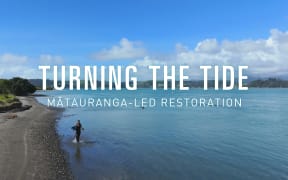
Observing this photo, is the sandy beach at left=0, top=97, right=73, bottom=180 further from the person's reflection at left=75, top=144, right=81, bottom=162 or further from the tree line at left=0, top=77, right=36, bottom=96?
the tree line at left=0, top=77, right=36, bottom=96

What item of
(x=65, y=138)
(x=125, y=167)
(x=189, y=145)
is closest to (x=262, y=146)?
(x=189, y=145)

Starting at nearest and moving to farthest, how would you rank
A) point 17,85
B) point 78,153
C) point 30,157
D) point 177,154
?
point 30,157 → point 78,153 → point 177,154 → point 17,85

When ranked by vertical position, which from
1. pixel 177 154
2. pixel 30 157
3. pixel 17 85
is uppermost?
pixel 17 85

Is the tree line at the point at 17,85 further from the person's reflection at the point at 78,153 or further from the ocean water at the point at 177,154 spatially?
the person's reflection at the point at 78,153

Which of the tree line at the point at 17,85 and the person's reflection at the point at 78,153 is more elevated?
the tree line at the point at 17,85

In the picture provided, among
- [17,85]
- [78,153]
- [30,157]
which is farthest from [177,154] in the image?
[17,85]

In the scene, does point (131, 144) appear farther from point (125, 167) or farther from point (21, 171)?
point (21, 171)

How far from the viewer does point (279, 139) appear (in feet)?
156

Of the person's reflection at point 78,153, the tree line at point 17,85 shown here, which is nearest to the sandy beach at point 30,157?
the person's reflection at point 78,153

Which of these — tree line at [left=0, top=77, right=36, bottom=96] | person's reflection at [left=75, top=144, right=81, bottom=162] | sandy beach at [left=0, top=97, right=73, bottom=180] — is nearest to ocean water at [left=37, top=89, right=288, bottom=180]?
person's reflection at [left=75, top=144, right=81, bottom=162]

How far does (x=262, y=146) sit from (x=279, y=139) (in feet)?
23.4

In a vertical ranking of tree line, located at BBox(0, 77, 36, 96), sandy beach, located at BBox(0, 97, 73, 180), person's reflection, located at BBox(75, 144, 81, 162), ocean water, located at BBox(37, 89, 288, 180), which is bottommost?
ocean water, located at BBox(37, 89, 288, 180)

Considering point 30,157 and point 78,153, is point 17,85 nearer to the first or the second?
point 78,153

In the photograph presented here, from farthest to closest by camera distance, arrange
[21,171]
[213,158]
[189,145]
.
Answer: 1. [189,145]
2. [213,158]
3. [21,171]
